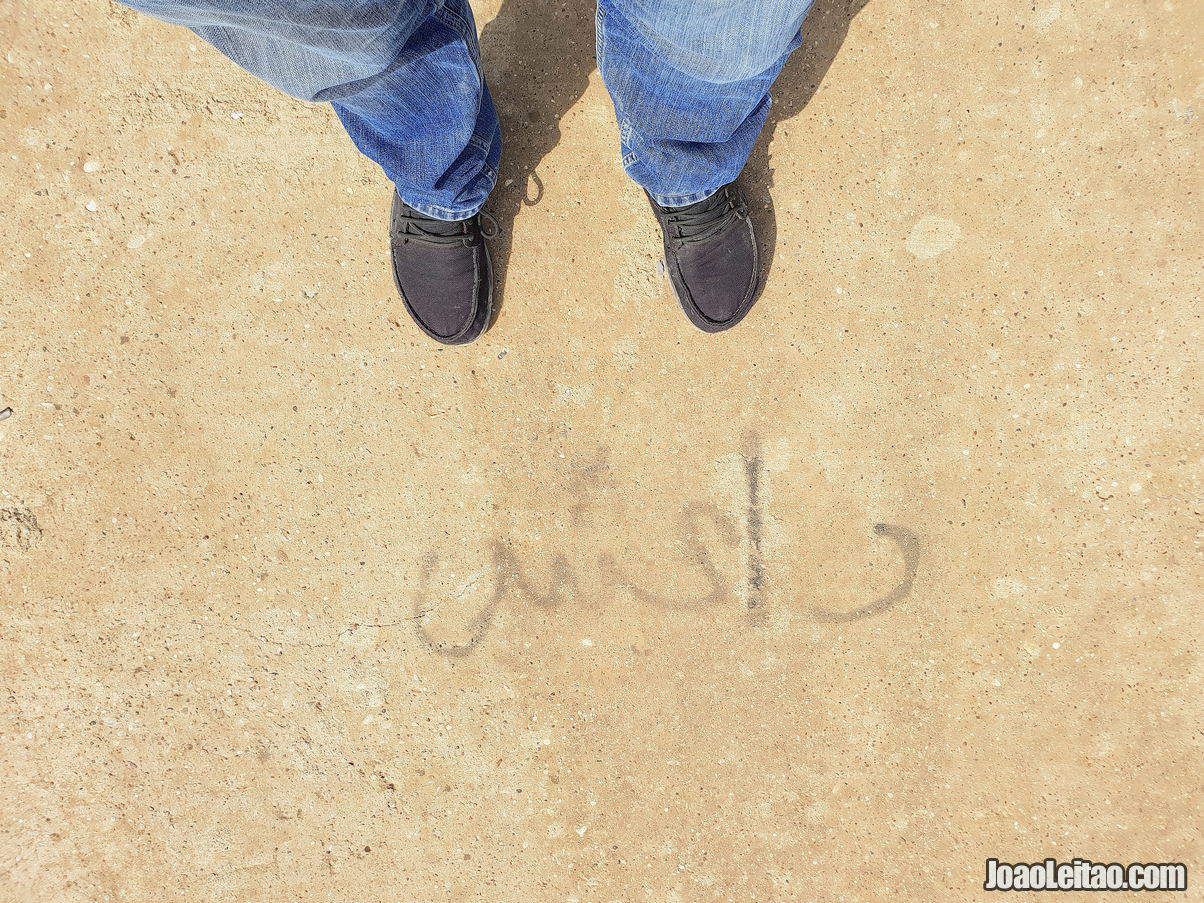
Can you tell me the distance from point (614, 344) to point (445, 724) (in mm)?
1227

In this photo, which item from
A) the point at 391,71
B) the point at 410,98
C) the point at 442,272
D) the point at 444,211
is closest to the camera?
the point at 391,71

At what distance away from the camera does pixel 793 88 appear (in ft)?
6.17

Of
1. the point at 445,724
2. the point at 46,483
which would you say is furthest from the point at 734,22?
the point at 46,483

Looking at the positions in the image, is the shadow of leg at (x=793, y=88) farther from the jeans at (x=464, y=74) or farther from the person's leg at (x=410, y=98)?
the person's leg at (x=410, y=98)

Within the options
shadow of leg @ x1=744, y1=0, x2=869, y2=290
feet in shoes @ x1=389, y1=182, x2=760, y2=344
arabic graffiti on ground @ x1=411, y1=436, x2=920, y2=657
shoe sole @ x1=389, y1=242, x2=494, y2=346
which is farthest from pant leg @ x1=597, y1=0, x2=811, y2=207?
arabic graffiti on ground @ x1=411, y1=436, x2=920, y2=657

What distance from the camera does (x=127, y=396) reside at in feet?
6.26

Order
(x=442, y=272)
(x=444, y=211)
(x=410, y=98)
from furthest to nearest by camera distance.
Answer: (x=442, y=272) < (x=444, y=211) < (x=410, y=98)

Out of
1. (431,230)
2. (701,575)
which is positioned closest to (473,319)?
(431,230)

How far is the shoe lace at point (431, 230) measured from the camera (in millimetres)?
1749

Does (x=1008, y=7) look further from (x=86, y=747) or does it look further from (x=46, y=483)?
(x=86, y=747)

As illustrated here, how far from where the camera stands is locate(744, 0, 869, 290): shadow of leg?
186 cm

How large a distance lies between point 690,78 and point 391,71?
2.05 ft

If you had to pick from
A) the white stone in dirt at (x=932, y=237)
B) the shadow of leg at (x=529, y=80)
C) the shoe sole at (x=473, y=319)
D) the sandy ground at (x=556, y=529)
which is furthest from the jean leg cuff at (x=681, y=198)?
the white stone in dirt at (x=932, y=237)

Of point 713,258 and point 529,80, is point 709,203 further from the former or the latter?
point 529,80
